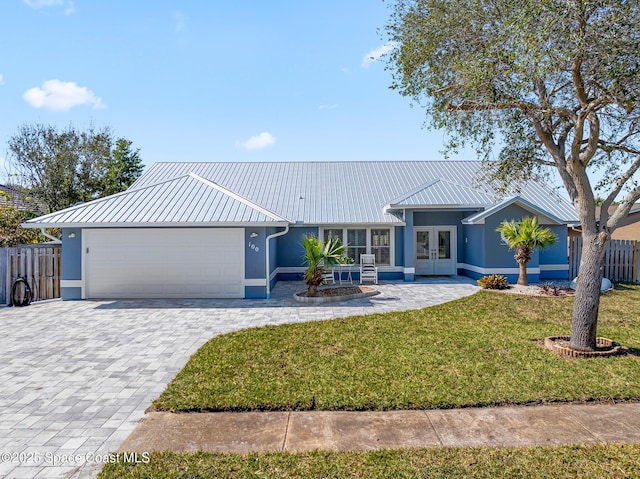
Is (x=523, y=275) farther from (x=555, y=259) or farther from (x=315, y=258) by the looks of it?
(x=315, y=258)

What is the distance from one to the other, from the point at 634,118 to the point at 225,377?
27.4 feet

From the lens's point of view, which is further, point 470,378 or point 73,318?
point 73,318

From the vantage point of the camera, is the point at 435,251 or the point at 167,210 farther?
the point at 435,251

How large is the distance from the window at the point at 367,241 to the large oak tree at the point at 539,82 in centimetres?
863

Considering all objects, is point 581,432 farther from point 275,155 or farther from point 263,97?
point 275,155

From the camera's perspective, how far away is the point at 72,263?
512 inches

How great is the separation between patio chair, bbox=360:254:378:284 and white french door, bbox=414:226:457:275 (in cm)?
270

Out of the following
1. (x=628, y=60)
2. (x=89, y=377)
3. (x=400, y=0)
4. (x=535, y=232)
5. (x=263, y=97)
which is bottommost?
(x=89, y=377)

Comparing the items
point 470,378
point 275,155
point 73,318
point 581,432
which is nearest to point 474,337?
point 470,378

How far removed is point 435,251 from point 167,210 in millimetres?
11740

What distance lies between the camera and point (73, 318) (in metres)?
10.4

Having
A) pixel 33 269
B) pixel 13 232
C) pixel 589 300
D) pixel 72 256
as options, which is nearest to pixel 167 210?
pixel 72 256

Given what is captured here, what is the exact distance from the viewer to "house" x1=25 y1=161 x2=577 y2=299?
12.8 metres

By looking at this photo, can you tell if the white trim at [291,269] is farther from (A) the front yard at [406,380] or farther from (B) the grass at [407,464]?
(B) the grass at [407,464]
